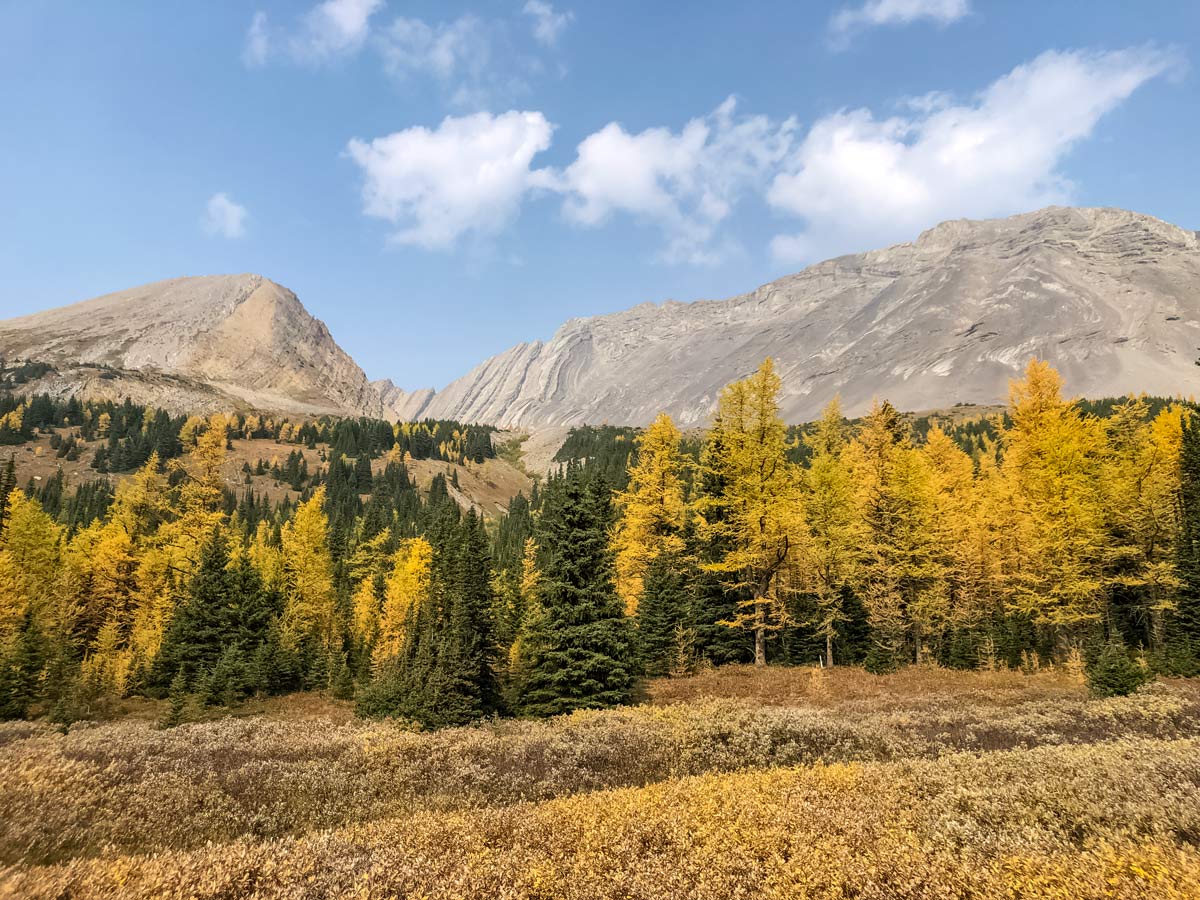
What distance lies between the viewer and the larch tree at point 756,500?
96.2ft

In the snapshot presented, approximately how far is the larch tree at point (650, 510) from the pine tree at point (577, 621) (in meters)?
9.34

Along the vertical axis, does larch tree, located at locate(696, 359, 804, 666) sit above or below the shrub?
above

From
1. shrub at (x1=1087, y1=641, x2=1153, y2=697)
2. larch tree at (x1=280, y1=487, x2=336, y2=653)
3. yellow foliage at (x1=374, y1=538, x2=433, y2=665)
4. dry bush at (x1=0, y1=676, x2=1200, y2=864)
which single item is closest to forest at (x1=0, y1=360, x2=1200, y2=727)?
shrub at (x1=1087, y1=641, x2=1153, y2=697)

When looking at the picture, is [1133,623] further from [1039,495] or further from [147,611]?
[147,611]

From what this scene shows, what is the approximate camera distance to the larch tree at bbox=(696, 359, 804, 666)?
29.3 meters

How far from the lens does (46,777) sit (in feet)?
37.0

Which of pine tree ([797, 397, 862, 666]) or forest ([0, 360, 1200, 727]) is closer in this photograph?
forest ([0, 360, 1200, 727])

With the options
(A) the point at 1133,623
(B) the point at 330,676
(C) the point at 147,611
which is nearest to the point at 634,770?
(B) the point at 330,676

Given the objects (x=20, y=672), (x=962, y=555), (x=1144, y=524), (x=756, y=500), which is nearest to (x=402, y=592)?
(x=20, y=672)

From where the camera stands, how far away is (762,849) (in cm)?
729

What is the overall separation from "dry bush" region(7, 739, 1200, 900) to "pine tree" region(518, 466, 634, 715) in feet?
40.5

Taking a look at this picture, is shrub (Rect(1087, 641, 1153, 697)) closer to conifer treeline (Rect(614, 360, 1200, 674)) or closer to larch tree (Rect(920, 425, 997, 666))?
conifer treeline (Rect(614, 360, 1200, 674))

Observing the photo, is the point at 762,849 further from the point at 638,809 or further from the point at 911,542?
the point at 911,542

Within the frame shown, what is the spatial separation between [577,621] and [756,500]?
458 inches
